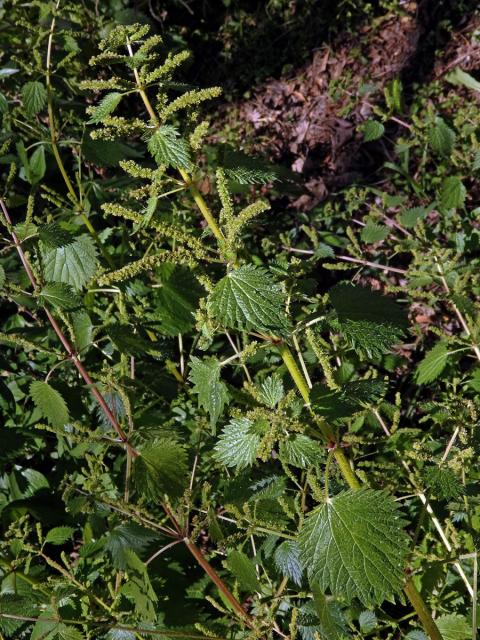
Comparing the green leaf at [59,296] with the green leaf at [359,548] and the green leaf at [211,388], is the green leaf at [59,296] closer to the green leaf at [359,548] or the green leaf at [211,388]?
the green leaf at [211,388]

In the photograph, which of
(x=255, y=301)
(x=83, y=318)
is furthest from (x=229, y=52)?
(x=255, y=301)

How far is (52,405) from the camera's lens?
201 cm

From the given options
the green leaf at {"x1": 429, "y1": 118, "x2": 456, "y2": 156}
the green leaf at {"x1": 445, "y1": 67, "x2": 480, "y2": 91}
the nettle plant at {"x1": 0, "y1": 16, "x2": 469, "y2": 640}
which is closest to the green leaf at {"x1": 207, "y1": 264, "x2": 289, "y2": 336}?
the nettle plant at {"x1": 0, "y1": 16, "x2": 469, "y2": 640}

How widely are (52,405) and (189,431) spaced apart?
70cm

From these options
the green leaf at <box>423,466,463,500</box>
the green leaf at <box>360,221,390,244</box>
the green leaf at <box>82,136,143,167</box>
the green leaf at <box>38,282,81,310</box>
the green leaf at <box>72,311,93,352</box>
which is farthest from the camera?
the green leaf at <box>360,221,390,244</box>

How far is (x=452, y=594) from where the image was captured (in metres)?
1.97

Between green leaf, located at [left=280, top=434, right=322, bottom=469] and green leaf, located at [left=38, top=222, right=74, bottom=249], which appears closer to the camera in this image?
green leaf, located at [left=280, top=434, right=322, bottom=469]

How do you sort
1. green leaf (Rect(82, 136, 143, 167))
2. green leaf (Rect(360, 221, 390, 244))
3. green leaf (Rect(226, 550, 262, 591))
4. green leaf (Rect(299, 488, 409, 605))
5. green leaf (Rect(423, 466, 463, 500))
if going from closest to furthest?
1. green leaf (Rect(299, 488, 409, 605))
2. green leaf (Rect(423, 466, 463, 500))
3. green leaf (Rect(226, 550, 262, 591))
4. green leaf (Rect(82, 136, 143, 167))
5. green leaf (Rect(360, 221, 390, 244))

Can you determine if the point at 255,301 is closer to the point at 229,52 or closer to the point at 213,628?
the point at 213,628

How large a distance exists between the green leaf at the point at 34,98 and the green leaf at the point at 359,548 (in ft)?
6.34

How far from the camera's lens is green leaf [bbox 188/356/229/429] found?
1.44 m

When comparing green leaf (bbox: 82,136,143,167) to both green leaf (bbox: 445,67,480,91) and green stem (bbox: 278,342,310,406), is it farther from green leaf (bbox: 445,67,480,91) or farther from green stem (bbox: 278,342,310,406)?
green leaf (bbox: 445,67,480,91)

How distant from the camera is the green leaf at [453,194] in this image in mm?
2816

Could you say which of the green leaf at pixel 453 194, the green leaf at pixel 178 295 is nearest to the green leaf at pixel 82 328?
the green leaf at pixel 178 295
